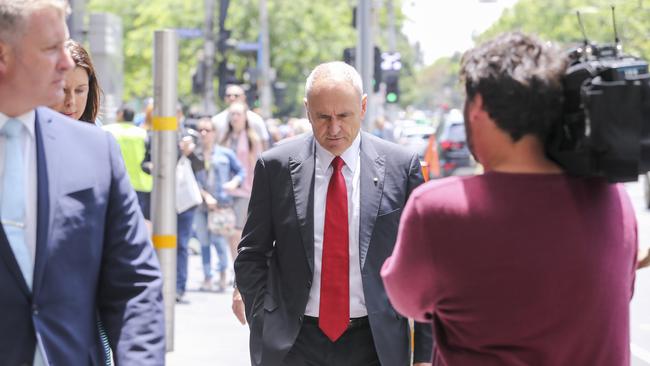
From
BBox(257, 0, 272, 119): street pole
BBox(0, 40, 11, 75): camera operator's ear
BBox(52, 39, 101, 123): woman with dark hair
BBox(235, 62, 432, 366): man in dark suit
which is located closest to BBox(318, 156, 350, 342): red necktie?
BBox(235, 62, 432, 366): man in dark suit

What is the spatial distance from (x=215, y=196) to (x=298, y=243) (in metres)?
9.15

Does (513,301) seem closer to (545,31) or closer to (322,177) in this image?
(322,177)

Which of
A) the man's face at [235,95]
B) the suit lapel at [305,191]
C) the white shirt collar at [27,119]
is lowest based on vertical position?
the man's face at [235,95]

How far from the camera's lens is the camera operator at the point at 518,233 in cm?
318

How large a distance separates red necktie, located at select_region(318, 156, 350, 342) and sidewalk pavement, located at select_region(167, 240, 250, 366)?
4.97m

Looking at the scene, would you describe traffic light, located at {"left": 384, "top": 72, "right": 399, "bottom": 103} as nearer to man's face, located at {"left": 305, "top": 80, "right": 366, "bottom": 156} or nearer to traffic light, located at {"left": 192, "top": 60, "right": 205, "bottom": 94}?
traffic light, located at {"left": 192, "top": 60, "right": 205, "bottom": 94}

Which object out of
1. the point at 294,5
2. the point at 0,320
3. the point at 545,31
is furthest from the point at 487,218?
the point at 545,31

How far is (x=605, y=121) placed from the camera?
305 centimetres

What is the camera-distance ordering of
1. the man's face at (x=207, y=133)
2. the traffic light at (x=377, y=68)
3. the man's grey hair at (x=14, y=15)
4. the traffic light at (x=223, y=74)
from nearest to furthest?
the man's grey hair at (x=14, y=15) → the man's face at (x=207, y=133) → the traffic light at (x=377, y=68) → the traffic light at (x=223, y=74)

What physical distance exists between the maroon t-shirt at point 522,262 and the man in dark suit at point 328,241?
61.9 inches

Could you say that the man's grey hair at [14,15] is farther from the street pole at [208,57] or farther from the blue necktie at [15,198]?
the street pole at [208,57]

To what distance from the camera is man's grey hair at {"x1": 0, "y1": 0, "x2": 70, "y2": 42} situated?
10.8 ft

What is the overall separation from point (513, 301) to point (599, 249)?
0.24 m

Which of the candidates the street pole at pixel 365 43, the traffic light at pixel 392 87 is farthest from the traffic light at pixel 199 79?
the street pole at pixel 365 43
